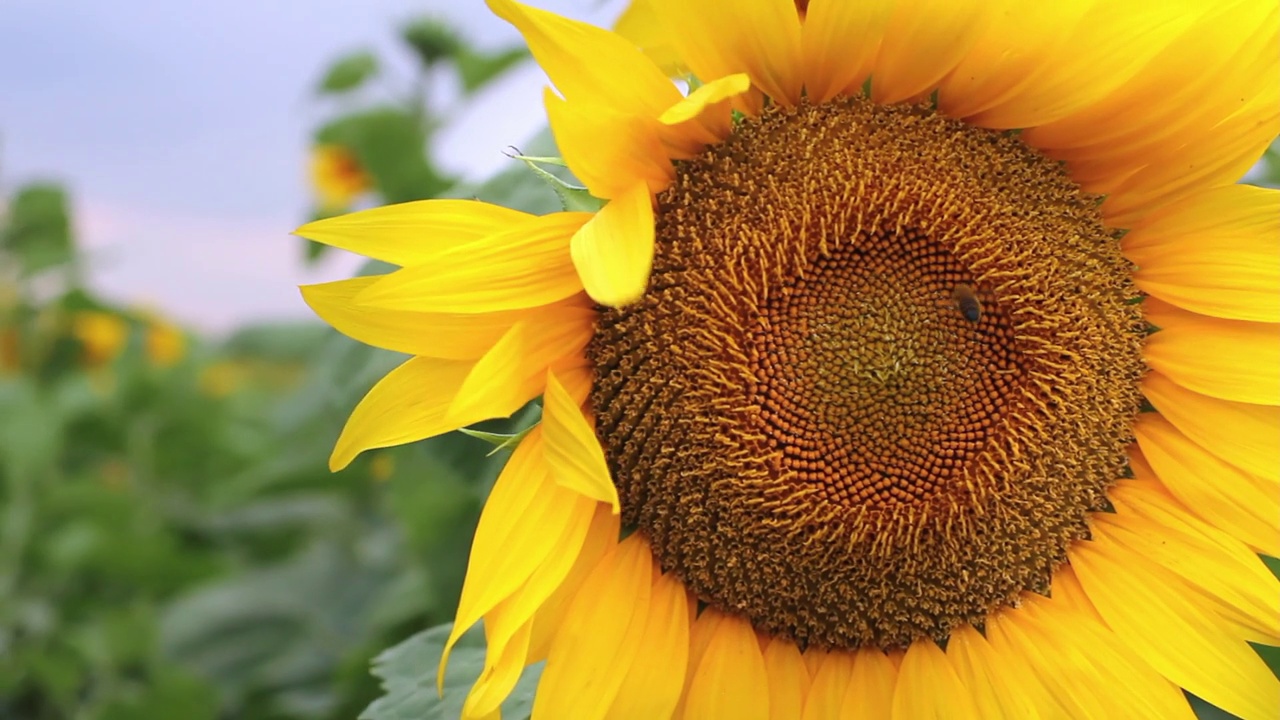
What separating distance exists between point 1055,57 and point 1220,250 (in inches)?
11.6

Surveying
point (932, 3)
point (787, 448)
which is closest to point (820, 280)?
point (787, 448)

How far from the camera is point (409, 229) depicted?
113 cm

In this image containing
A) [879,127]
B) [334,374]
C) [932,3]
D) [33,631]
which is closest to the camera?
[932,3]

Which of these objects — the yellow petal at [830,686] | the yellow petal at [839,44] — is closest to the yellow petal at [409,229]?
the yellow petal at [839,44]

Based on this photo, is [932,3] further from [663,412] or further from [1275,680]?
[1275,680]

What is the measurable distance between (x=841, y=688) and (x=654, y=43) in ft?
2.43

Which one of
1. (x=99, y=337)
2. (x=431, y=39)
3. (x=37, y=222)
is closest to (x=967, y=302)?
(x=431, y=39)

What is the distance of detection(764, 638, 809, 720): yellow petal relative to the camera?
1257 millimetres

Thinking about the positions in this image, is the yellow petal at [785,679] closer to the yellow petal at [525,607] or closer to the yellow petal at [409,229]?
the yellow petal at [525,607]

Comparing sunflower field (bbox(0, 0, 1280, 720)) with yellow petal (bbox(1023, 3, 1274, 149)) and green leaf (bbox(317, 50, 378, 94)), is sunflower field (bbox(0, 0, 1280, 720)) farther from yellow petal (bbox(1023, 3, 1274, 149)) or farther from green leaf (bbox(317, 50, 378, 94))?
green leaf (bbox(317, 50, 378, 94))

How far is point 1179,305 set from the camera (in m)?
1.28

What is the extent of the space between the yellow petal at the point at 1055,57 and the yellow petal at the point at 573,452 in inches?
21.8

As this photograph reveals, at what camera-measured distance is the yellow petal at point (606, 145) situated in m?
1.09

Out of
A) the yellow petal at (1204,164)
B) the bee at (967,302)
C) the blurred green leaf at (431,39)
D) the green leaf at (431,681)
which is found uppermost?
the blurred green leaf at (431,39)
